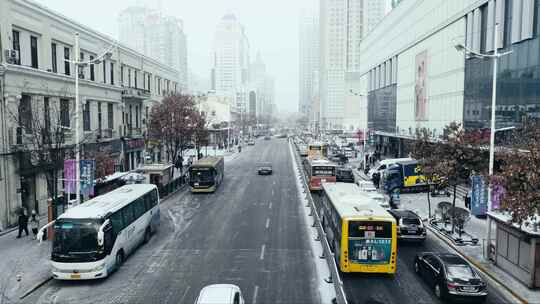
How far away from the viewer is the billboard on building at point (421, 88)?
171ft

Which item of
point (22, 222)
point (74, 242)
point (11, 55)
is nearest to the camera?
point (74, 242)

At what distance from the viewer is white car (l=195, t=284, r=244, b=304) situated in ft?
37.7

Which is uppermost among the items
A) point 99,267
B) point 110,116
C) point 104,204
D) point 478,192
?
point 110,116

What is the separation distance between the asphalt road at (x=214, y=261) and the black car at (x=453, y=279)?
429cm

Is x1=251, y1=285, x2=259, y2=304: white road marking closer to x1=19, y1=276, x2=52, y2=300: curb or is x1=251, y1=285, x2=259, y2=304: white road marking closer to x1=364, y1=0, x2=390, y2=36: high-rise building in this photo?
x1=19, y1=276, x2=52, y2=300: curb

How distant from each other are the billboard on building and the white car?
148 feet

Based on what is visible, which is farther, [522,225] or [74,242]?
[522,225]

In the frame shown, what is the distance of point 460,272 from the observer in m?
14.7

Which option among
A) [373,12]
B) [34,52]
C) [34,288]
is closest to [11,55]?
[34,52]

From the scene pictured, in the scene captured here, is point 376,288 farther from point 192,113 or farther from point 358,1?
point 358,1

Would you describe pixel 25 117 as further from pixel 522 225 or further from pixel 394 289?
pixel 522 225

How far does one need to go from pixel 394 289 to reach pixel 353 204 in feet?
13.5

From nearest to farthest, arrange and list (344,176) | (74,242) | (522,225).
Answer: (74,242) → (522,225) → (344,176)

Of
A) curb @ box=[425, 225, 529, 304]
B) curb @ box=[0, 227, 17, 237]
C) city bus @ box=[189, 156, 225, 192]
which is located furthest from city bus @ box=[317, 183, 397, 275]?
city bus @ box=[189, 156, 225, 192]
